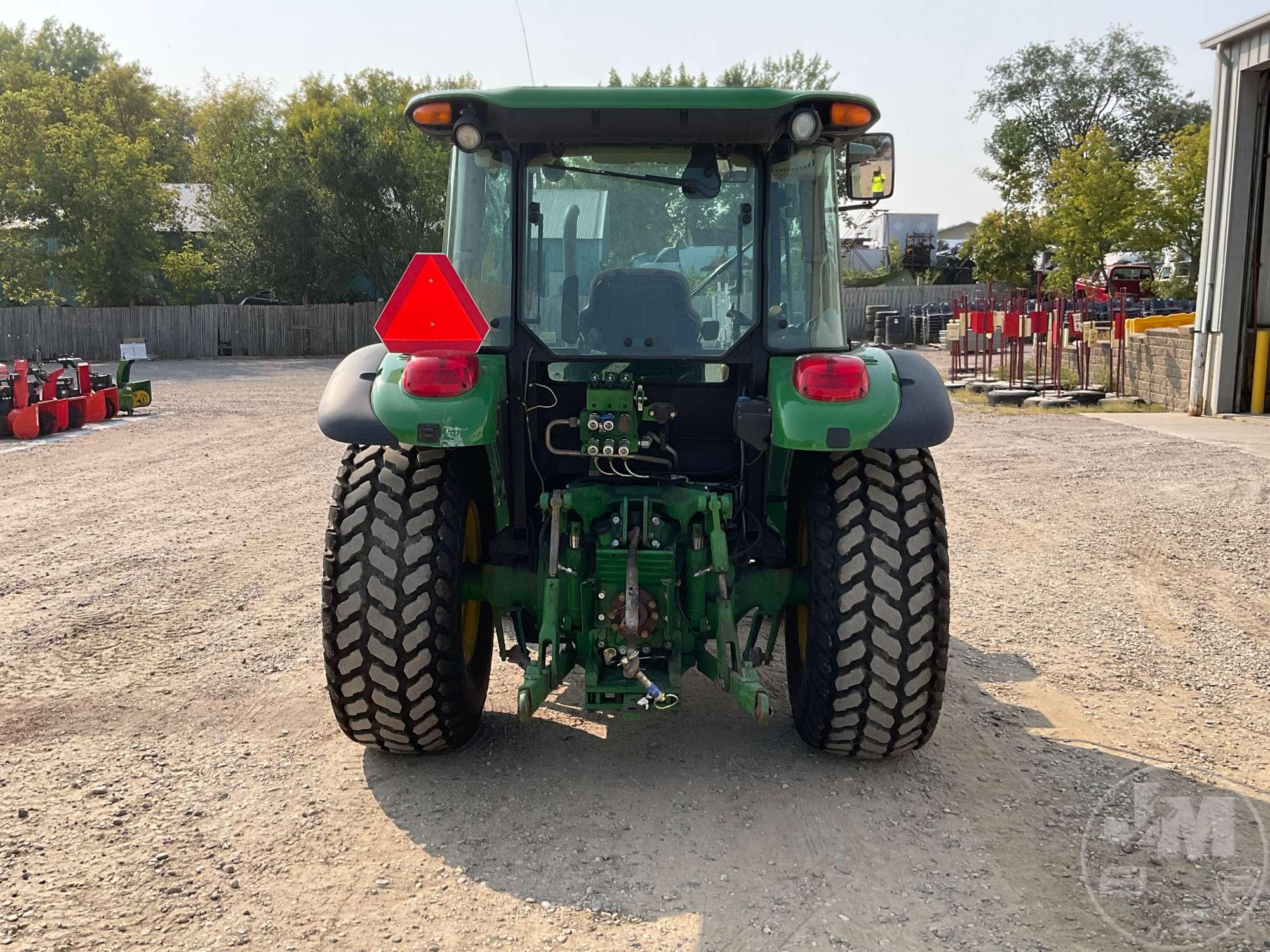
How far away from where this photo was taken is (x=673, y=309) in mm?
4098

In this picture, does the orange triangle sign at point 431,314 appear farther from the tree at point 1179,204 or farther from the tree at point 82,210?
the tree at point 82,210

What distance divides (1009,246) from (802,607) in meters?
40.4

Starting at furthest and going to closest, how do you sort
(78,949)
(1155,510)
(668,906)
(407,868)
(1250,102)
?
1. (1250,102)
2. (1155,510)
3. (407,868)
4. (668,906)
5. (78,949)

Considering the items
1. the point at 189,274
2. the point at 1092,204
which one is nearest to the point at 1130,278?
the point at 1092,204

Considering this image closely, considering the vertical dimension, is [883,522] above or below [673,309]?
below

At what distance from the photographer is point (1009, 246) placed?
136 ft

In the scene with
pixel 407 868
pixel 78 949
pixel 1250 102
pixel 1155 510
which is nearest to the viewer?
pixel 78 949

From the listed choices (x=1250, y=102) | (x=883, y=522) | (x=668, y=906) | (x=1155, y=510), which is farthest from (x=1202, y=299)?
(x=668, y=906)

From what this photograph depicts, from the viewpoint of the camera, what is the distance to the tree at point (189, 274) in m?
35.6

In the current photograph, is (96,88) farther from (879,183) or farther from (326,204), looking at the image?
(879,183)

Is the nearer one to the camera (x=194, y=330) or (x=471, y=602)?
(x=471, y=602)

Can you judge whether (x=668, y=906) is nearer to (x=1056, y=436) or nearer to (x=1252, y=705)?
(x=1252, y=705)

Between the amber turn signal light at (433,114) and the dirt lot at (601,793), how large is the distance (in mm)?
2230

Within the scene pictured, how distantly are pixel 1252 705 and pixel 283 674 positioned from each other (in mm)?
4142
